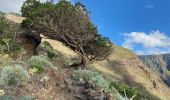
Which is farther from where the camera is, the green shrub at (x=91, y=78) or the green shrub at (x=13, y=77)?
the green shrub at (x=91, y=78)

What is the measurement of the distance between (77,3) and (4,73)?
29996 millimetres

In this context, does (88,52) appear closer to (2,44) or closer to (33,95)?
(2,44)

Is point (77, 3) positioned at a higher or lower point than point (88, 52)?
higher

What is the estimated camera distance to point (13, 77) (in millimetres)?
18312

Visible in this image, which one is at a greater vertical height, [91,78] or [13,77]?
[13,77]

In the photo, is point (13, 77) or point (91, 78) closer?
point (13, 77)

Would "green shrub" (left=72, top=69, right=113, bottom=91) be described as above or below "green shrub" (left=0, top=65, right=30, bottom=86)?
below

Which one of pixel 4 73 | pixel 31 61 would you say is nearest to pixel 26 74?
pixel 4 73

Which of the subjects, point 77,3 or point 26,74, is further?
point 77,3

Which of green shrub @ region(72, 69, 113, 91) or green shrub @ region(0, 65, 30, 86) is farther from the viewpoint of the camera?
green shrub @ region(72, 69, 113, 91)

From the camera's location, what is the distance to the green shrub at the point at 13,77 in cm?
1798

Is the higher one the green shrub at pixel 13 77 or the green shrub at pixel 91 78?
the green shrub at pixel 13 77

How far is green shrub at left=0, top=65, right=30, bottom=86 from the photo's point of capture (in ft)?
59.0

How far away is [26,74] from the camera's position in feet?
61.7
